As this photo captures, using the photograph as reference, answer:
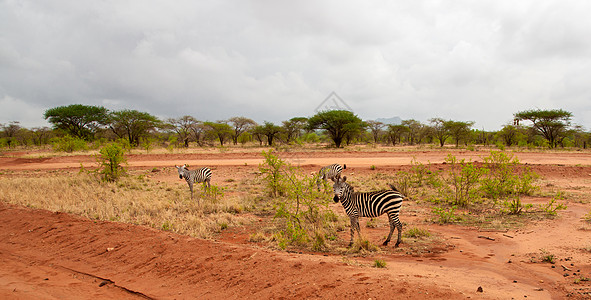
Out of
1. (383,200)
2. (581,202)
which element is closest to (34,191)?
(383,200)

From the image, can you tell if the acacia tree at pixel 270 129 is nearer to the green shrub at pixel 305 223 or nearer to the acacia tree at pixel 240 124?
the acacia tree at pixel 240 124

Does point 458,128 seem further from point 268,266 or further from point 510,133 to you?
point 268,266

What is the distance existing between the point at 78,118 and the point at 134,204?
4954cm

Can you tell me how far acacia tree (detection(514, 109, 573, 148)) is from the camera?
1644 inches

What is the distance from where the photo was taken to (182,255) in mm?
6336

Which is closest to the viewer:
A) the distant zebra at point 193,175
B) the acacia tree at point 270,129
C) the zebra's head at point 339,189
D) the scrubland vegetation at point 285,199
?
the zebra's head at point 339,189

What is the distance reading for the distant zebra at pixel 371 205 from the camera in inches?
270

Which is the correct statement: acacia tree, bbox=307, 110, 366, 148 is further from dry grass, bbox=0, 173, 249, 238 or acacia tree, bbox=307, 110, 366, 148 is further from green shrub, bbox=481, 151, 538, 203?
dry grass, bbox=0, 173, 249, 238

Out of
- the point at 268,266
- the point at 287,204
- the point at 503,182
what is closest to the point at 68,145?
the point at 287,204

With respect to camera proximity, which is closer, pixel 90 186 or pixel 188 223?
pixel 188 223

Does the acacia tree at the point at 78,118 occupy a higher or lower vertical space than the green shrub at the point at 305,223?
higher

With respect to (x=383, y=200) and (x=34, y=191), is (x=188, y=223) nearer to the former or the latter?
(x=383, y=200)

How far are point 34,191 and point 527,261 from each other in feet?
59.5

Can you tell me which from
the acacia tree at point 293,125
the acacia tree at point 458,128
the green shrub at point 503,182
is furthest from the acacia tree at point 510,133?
the green shrub at point 503,182
